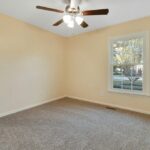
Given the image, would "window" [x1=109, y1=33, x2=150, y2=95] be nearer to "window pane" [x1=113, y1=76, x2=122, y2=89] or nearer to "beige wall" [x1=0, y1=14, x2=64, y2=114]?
"window pane" [x1=113, y1=76, x2=122, y2=89]

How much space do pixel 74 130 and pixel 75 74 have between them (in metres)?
2.49

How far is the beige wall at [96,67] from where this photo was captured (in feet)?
11.2

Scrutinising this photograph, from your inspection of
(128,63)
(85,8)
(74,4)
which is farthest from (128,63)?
(74,4)

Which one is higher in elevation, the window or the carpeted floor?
the window

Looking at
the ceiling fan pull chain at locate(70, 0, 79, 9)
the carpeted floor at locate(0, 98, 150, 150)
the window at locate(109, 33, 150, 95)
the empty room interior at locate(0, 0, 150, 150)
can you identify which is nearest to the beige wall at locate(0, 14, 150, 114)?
the empty room interior at locate(0, 0, 150, 150)

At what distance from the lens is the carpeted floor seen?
6.53 ft

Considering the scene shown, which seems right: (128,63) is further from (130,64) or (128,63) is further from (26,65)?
(26,65)

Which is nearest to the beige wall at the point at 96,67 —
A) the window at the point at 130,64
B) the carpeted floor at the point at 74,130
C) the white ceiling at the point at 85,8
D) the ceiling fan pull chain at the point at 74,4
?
the window at the point at 130,64

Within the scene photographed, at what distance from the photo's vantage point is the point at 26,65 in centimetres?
359

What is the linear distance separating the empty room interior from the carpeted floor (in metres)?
0.02

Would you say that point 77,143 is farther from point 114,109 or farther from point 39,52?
point 39,52

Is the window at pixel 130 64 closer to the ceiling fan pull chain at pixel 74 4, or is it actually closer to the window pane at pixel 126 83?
A: the window pane at pixel 126 83

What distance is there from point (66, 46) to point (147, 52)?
277cm

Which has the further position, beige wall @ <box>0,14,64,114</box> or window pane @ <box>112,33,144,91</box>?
window pane @ <box>112,33,144,91</box>
